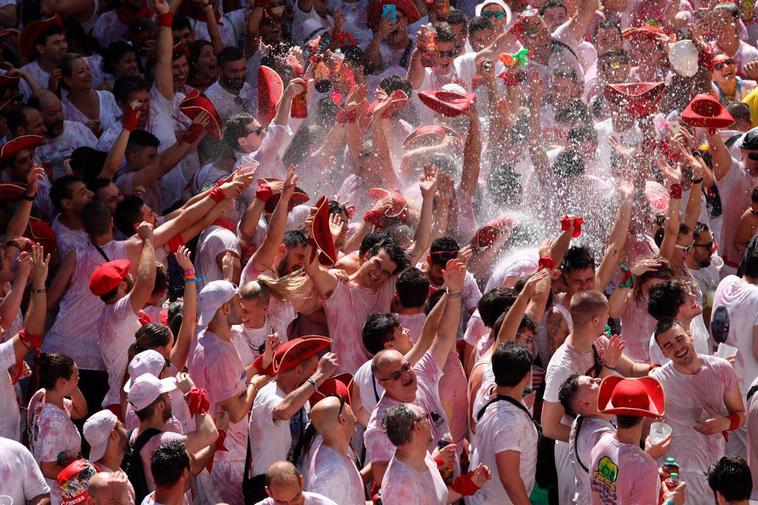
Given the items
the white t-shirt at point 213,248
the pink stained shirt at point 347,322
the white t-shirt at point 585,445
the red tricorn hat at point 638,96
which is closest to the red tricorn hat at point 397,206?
the white t-shirt at point 213,248

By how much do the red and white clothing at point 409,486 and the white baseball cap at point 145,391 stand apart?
1082 millimetres

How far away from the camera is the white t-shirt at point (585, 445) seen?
6.01m

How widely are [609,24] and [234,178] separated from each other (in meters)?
4.49

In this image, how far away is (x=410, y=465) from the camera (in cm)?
572

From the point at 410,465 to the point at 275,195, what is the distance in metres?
2.57

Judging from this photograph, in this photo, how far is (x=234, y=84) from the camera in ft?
31.9

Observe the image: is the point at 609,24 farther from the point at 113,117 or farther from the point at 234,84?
the point at 113,117

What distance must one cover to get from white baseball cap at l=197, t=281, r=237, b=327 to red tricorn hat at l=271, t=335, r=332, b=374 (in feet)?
1.70

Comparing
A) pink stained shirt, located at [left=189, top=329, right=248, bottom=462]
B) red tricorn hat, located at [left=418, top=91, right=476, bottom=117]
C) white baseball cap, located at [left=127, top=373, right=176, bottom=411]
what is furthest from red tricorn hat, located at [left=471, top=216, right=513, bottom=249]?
white baseball cap, located at [left=127, top=373, right=176, bottom=411]

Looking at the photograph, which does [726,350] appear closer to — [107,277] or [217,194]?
[217,194]

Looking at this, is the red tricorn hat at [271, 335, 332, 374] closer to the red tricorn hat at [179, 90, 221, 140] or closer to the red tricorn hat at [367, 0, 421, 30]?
the red tricorn hat at [179, 90, 221, 140]

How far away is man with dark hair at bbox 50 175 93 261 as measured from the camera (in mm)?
7848

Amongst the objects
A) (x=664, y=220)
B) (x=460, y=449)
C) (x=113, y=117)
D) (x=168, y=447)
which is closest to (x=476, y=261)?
(x=664, y=220)

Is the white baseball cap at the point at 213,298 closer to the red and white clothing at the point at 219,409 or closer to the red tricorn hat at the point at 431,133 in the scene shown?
the red and white clothing at the point at 219,409
